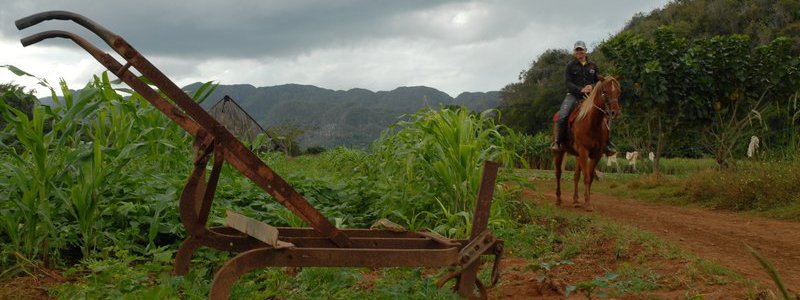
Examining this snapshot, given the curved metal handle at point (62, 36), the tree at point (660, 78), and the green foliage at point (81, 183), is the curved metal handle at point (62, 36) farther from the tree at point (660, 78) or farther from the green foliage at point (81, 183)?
the tree at point (660, 78)

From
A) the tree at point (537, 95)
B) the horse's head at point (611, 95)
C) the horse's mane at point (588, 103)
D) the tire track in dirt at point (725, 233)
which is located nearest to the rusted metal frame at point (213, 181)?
the tire track in dirt at point (725, 233)

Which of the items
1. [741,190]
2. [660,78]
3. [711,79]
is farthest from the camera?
[660,78]

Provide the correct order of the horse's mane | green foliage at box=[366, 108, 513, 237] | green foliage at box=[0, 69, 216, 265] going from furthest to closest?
the horse's mane < green foliage at box=[366, 108, 513, 237] < green foliage at box=[0, 69, 216, 265]

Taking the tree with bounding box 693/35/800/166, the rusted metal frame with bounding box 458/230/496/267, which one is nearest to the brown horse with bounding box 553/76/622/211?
the tree with bounding box 693/35/800/166

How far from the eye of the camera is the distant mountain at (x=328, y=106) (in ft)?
260

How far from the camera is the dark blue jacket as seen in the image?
10125 millimetres

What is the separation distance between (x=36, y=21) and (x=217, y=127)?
0.85m

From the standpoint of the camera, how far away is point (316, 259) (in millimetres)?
2863

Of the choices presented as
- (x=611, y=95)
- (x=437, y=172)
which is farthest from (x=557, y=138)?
(x=437, y=172)

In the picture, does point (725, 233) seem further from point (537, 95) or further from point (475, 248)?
point (537, 95)

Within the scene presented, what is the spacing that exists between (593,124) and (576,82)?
3.44ft

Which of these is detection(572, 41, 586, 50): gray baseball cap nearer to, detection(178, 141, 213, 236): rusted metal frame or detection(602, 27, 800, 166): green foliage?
detection(602, 27, 800, 166): green foliage

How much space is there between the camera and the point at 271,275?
4.04 metres

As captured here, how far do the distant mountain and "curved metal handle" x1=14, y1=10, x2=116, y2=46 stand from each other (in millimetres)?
41358
